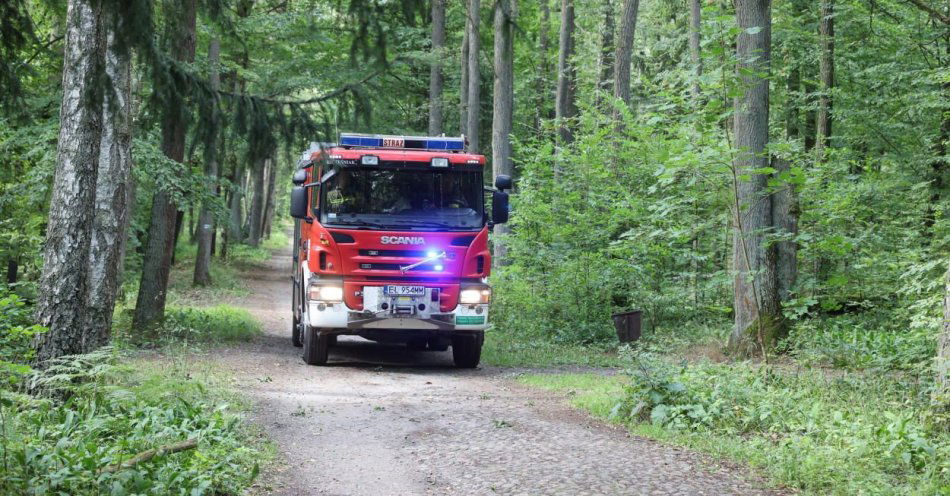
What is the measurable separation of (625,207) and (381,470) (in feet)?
37.8

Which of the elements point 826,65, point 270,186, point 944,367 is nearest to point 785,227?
point 944,367

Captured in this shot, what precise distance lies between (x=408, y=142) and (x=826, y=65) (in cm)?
1111

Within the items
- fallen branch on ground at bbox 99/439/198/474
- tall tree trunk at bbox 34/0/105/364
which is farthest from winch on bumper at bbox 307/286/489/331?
fallen branch on ground at bbox 99/439/198/474

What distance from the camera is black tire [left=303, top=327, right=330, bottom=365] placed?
1307cm

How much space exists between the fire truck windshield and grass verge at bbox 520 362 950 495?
3568 millimetres

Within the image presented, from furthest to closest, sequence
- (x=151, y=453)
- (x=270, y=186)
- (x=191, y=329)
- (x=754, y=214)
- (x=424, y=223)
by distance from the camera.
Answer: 1. (x=270, y=186)
2. (x=191, y=329)
3. (x=424, y=223)
4. (x=754, y=214)
5. (x=151, y=453)

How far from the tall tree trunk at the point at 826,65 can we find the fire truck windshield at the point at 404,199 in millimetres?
9650

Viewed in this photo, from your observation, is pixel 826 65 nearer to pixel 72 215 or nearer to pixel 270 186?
pixel 72 215

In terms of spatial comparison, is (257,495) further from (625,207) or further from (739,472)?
(625,207)

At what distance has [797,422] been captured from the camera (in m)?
7.76

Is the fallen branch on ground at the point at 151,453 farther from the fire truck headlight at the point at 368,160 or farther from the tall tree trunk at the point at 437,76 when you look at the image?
the tall tree trunk at the point at 437,76

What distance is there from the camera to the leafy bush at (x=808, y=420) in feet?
20.9

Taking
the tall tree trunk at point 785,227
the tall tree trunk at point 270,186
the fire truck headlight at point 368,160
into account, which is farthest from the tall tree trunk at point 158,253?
the tall tree trunk at point 785,227

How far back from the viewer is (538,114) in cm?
3406
